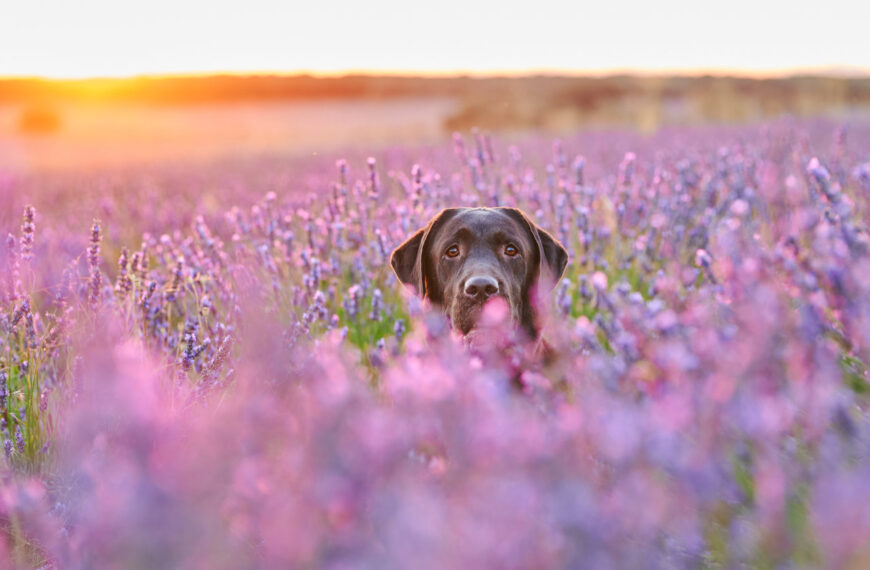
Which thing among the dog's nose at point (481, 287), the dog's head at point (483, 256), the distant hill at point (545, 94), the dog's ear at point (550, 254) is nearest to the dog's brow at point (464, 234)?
the dog's head at point (483, 256)

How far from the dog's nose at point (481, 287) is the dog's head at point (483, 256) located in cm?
27

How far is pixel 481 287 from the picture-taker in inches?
121

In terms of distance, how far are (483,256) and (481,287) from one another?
48 centimetres

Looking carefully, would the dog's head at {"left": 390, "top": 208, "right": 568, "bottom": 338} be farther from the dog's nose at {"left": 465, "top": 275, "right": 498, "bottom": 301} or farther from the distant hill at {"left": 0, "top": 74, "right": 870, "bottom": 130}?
the distant hill at {"left": 0, "top": 74, "right": 870, "bottom": 130}

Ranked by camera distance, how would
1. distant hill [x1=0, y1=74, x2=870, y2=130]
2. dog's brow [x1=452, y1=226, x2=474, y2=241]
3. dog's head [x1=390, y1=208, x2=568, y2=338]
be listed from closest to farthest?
dog's head [x1=390, y1=208, x2=568, y2=338] < dog's brow [x1=452, y1=226, x2=474, y2=241] < distant hill [x1=0, y1=74, x2=870, y2=130]

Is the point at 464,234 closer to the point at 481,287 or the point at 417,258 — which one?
the point at 417,258

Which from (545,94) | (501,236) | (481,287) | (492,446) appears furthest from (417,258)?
(545,94)

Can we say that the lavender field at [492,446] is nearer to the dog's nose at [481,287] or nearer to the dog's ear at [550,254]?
the dog's nose at [481,287]

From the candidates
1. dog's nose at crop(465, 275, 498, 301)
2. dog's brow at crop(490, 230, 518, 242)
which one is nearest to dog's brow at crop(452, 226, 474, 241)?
dog's brow at crop(490, 230, 518, 242)

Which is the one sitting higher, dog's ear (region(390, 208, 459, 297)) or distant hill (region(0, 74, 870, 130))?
distant hill (region(0, 74, 870, 130))

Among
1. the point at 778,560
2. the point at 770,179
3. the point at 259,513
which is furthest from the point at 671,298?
the point at 770,179

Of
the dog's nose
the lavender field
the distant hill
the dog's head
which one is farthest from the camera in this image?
the distant hill

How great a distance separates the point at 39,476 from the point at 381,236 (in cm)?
237

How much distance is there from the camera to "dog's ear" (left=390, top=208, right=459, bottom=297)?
143 inches
